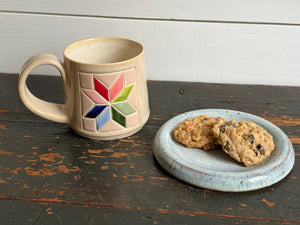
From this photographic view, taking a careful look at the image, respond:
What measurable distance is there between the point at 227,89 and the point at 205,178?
401 mm

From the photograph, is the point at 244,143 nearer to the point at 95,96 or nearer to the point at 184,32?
the point at 95,96

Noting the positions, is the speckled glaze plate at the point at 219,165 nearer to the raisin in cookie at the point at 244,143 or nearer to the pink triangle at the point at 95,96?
the raisin in cookie at the point at 244,143

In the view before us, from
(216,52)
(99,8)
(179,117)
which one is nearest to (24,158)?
(179,117)

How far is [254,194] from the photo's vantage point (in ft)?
1.74

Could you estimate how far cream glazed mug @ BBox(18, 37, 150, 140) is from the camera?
2.00ft

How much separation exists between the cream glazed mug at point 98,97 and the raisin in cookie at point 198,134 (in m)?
0.09

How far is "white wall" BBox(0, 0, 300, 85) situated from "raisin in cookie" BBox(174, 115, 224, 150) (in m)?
0.33

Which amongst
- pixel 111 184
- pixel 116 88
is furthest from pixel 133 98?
pixel 111 184

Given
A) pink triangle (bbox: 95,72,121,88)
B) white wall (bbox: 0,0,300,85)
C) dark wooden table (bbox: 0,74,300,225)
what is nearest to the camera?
dark wooden table (bbox: 0,74,300,225)

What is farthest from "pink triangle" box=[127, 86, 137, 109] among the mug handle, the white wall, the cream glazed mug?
the white wall

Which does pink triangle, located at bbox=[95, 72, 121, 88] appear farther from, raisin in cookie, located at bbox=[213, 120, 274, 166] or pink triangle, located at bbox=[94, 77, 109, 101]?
raisin in cookie, located at bbox=[213, 120, 274, 166]

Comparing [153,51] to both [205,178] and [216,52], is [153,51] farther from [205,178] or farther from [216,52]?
→ [205,178]

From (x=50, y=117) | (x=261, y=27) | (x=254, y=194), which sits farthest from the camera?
(x=261, y=27)

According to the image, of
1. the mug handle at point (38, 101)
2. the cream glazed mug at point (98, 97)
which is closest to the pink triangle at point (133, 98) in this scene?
the cream glazed mug at point (98, 97)
